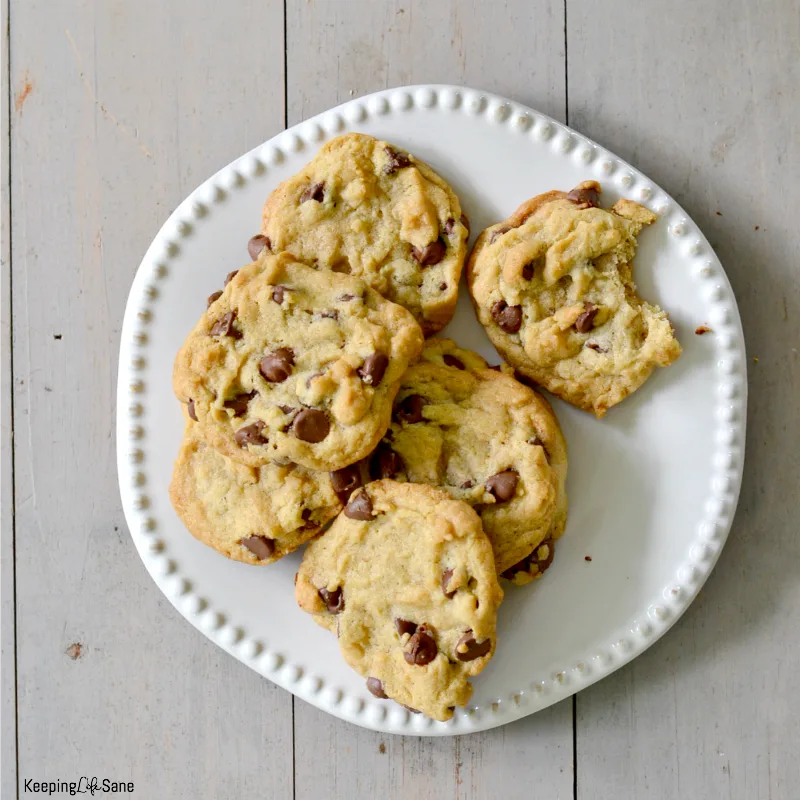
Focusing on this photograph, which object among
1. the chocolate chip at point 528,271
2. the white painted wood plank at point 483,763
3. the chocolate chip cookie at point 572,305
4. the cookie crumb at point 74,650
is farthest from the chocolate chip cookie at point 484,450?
the cookie crumb at point 74,650

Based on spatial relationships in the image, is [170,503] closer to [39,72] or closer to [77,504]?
[77,504]

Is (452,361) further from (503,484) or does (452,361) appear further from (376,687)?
(376,687)

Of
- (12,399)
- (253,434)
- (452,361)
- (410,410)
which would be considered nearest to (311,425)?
(253,434)

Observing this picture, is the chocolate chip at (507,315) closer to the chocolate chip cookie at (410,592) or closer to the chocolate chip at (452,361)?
the chocolate chip at (452,361)

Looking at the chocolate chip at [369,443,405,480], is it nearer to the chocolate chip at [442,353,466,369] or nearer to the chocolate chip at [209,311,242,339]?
the chocolate chip at [442,353,466,369]

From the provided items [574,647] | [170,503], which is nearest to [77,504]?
[170,503]

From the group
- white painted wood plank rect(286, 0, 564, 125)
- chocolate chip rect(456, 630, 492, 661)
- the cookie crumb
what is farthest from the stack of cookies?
the cookie crumb
